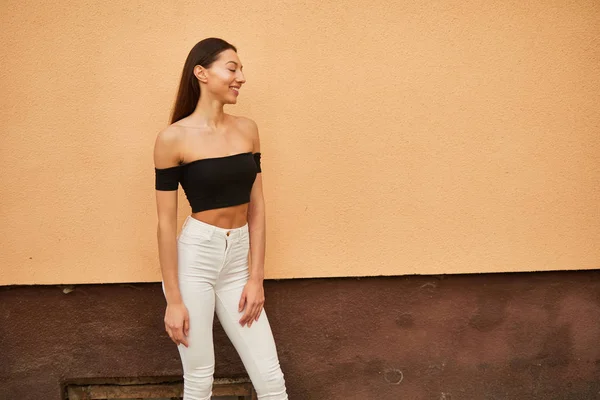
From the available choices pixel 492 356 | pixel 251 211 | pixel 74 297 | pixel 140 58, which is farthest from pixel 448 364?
pixel 140 58

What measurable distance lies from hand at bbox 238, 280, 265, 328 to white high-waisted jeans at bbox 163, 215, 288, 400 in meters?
0.02

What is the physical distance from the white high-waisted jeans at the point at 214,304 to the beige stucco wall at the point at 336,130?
1.96 feet

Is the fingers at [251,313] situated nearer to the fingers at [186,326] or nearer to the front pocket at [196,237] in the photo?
the fingers at [186,326]

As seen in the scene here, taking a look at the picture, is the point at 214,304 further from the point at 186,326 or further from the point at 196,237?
the point at 196,237

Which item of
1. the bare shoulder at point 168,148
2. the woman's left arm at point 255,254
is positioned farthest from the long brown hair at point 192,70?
the woman's left arm at point 255,254

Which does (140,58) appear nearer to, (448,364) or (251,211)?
(251,211)

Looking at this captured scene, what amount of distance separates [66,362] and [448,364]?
234 centimetres

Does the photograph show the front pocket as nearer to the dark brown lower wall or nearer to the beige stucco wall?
the beige stucco wall

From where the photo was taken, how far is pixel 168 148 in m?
2.34

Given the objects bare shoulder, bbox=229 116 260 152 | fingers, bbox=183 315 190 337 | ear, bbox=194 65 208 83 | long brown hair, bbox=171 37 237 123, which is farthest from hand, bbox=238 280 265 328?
ear, bbox=194 65 208 83

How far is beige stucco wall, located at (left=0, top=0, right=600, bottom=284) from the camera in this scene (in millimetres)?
2936

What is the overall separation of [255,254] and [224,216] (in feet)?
0.95

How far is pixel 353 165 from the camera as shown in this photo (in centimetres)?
307

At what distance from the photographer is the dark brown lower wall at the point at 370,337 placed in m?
3.12
